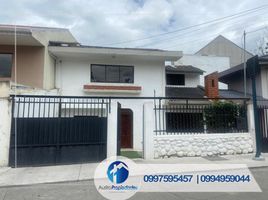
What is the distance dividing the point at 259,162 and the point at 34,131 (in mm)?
8301

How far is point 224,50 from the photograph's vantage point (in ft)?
112

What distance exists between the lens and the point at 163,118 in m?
11.2

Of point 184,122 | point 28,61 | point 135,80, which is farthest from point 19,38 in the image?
point 184,122

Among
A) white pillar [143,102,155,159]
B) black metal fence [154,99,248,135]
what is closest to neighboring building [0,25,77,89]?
white pillar [143,102,155,159]

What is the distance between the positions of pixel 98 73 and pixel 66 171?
351 inches

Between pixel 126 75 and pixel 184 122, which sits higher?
pixel 126 75

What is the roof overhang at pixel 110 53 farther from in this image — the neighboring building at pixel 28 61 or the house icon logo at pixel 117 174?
the house icon logo at pixel 117 174

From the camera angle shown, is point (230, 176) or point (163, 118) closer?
point (230, 176)

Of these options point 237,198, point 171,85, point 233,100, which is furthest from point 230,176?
point 171,85

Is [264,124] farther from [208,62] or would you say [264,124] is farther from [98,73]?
[208,62]

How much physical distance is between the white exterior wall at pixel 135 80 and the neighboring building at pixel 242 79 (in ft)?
21.0

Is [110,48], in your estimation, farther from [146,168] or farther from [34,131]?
[146,168]

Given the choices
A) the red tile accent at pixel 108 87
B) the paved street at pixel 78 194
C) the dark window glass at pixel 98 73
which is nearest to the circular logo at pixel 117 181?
the paved street at pixel 78 194

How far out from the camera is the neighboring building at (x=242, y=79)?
1753 cm
